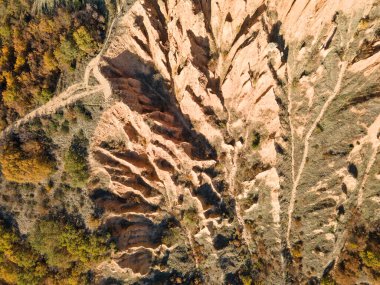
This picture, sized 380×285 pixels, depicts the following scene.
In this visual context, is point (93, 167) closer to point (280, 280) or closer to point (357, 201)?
point (280, 280)

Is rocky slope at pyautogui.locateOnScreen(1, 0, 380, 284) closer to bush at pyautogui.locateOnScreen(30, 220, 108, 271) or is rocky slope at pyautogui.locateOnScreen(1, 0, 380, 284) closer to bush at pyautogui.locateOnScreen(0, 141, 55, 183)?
bush at pyautogui.locateOnScreen(30, 220, 108, 271)

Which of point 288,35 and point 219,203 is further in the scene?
point 219,203

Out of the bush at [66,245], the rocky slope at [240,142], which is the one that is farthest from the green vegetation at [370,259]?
the bush at [66,245]

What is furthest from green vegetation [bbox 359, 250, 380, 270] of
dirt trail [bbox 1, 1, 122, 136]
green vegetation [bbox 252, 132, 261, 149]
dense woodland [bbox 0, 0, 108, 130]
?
dense woodland [bbox 0, 0, 108, 130]

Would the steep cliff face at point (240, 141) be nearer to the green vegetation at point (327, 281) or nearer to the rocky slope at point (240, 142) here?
the rocky slope at point (240, 142)

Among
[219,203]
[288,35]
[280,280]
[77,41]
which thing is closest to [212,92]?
[288,35]

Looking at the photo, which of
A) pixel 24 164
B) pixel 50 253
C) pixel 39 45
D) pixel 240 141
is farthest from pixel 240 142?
pixel 50 253
